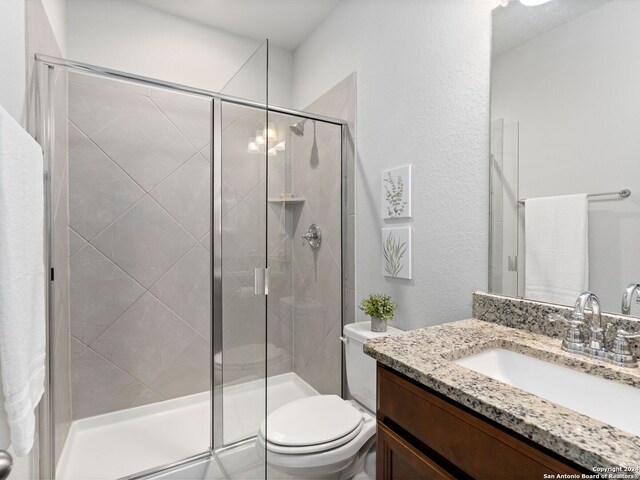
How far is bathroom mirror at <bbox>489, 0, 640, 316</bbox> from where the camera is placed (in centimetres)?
86

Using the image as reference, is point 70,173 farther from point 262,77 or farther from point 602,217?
point 602,217

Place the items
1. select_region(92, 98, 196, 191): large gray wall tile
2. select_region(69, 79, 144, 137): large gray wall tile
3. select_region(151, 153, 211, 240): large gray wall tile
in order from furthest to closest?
select_region(151, 153, 211, 240): large gray wall tile → select_region(92, 98, 196, 191): large gray wall tile → select_region(69, 79, 144, 137): large gray wall tile

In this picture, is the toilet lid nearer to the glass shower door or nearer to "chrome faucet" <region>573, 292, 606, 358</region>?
the glass shower door

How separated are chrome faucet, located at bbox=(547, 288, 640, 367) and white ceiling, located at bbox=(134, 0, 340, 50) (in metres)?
2.08

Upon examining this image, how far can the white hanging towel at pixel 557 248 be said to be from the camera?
95 cm

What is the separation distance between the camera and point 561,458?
1.65 feet

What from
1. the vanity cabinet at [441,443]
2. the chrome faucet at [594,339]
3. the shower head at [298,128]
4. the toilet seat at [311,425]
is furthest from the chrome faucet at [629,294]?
the shower head at [298,128]

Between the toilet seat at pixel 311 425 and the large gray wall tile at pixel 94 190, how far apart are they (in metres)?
1.46

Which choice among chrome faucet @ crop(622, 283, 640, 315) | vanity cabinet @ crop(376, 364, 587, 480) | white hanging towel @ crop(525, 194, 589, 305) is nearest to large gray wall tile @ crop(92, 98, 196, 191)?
vanity cabinet @ crop(376, 364, 587, 480)

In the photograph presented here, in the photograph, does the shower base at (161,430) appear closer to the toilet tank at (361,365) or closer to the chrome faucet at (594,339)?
the toilet tank at (361,365)

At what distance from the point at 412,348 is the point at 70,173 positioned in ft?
6.57

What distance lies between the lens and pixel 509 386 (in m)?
0.67

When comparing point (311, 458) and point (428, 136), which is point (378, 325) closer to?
point (311, 458)

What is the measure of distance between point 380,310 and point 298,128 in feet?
3.32
